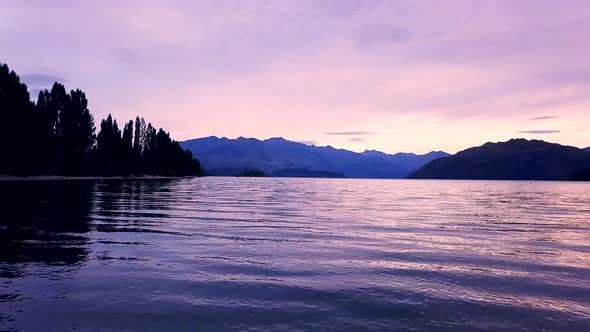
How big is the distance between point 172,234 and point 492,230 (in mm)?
29389

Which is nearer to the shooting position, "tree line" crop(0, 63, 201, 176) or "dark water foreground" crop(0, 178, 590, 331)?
"dark water foreground" crop(0, 178, 590, 331)

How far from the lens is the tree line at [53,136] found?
122m

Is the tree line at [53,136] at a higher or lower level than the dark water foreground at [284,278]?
higher

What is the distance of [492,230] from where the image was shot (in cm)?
A: 3847

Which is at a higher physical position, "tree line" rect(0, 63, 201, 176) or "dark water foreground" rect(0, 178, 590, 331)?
"tree line" rect(0, 63, 201, 176)

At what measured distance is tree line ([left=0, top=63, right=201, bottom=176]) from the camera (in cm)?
12244

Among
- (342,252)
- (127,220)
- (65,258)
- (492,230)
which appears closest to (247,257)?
(342,252)

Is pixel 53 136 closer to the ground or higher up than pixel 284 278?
higher up

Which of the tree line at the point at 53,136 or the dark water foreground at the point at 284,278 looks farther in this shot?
the tree line at the point at 53,136

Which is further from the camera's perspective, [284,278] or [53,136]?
[53,136]

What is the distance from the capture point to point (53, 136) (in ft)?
482

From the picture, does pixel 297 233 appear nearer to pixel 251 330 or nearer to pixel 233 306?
pixel 233 306

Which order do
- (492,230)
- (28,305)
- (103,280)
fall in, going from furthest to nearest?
(492,230) < (103,280) < (28,305)

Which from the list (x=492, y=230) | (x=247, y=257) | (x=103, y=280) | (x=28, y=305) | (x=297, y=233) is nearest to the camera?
(x=28, y=305)
